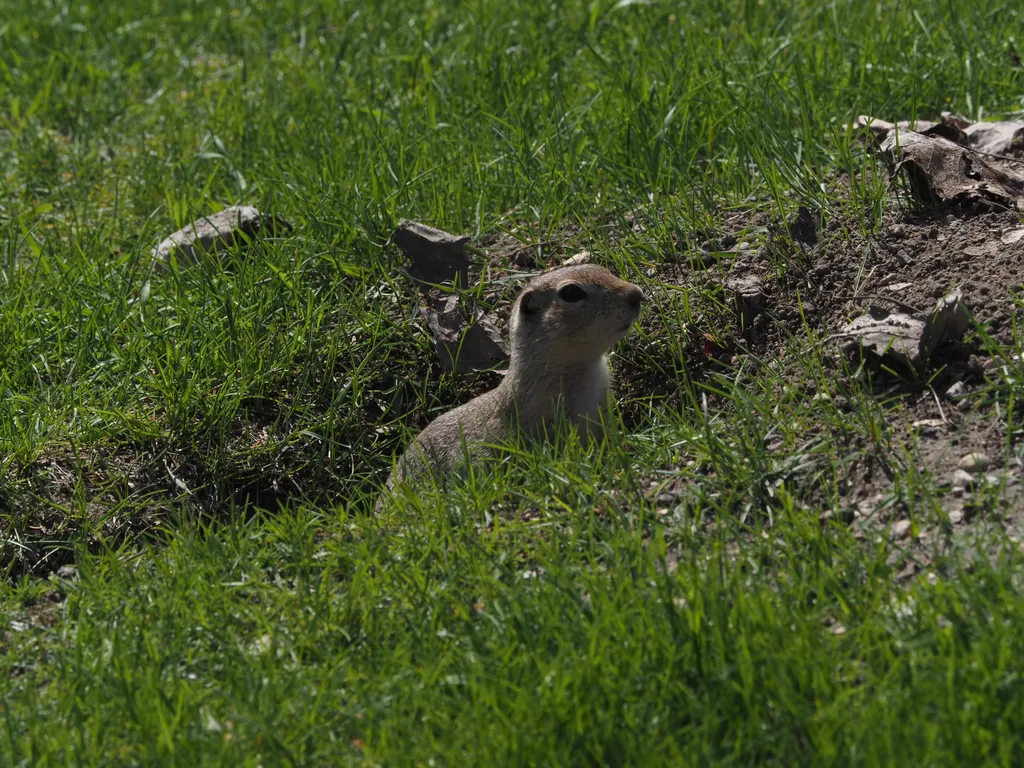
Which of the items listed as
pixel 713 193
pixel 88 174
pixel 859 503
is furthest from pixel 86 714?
pixel 88 174

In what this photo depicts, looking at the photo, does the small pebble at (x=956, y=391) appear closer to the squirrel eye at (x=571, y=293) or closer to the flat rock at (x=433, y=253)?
the squirrel eye at (x=571, y=293)

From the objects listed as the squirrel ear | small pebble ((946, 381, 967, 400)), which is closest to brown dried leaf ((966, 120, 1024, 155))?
small pebble ((946, 381, 967, 400))

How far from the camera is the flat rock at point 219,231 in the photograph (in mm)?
5422

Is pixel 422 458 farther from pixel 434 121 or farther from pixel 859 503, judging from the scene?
pixel 434 121

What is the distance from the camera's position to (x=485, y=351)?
5012 mm

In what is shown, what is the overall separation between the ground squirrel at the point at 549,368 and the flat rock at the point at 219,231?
1.41 meters

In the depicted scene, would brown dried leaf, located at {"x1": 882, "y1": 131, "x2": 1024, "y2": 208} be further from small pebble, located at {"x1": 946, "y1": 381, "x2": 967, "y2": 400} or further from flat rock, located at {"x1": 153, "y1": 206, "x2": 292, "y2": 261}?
flat rock, located at {"x1": 153, "y1": 206, "x2": 292, "y2": 261}

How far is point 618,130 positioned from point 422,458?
2.07 meters

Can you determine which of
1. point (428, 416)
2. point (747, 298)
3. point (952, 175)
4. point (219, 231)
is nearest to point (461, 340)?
point (428, 416)

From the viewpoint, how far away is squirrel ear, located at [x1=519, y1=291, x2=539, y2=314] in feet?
15.1

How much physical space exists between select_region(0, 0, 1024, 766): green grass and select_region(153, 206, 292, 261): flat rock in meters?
0.11

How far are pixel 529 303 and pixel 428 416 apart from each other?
0.68 m

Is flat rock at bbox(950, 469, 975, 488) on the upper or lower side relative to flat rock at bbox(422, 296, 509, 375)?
upper

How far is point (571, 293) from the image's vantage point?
446 cm
